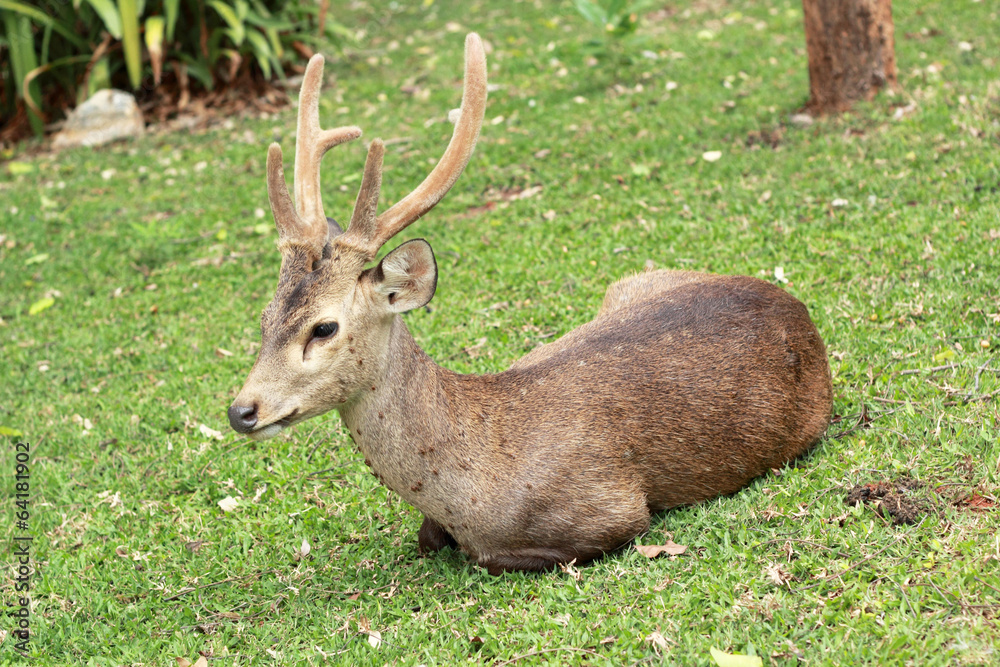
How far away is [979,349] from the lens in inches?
179

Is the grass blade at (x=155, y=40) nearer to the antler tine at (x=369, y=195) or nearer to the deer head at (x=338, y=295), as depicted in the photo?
the deer head at (x=338, y=295)

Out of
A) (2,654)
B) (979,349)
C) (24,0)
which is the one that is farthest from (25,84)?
(979,349)

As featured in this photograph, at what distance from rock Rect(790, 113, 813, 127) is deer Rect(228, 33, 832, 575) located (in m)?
4.15

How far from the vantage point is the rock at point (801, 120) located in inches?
311

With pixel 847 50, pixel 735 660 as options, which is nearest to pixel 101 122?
pixel 847 50

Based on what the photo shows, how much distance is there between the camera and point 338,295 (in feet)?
11.6

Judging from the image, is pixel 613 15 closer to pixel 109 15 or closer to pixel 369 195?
pixel 109 15

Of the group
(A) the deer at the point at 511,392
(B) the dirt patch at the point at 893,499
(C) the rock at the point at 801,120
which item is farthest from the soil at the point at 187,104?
(B) the dirt patch at the point at 893,499

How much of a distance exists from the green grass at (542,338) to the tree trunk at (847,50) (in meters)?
0.23

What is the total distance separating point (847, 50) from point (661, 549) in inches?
217

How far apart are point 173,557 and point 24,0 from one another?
859 cm

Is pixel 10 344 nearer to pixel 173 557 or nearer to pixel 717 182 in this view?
pixel 173 557

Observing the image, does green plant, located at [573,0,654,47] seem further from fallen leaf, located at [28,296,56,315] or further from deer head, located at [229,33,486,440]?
deer head, located at [229,33,486,440]

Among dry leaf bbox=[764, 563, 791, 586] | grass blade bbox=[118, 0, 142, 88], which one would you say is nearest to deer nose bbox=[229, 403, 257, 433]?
dry leaf bbox=[764, 563, 791, 586]
